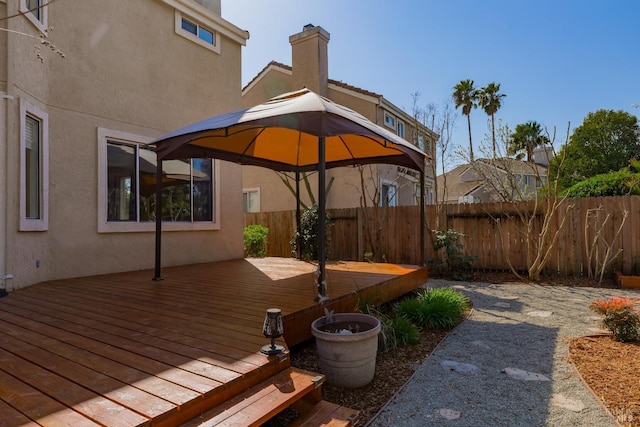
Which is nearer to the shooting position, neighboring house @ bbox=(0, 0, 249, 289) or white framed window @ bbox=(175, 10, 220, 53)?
neighboring house @ bbox=(0, 0, 249, 289)

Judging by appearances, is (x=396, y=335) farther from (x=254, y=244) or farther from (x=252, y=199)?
(x=252, y=199)

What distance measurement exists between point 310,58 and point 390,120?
4.05 meters

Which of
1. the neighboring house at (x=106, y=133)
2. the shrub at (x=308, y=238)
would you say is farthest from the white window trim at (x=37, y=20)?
the shrub at (x=308, y=238)

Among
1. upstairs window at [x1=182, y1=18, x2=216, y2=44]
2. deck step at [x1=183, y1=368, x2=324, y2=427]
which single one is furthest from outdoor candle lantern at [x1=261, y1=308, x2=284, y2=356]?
upstairs window at [x1=182, y1=18, x2=216, y2=44]

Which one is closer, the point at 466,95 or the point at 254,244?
the point at 254,244

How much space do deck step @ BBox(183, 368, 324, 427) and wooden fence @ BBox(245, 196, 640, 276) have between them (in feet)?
24.0

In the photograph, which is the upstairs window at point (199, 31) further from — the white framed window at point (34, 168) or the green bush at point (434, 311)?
the green bush at point (434, 311)

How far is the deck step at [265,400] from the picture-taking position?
6.53 ft

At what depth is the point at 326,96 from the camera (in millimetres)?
14102

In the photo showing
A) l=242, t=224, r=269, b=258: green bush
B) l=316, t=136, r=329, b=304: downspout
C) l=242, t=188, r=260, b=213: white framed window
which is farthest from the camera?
l=242, t=188, r=260, b=213: white framed window

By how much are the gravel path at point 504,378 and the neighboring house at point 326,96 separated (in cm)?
760

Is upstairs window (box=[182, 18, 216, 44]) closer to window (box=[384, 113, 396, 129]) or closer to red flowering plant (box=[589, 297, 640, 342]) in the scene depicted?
window (box=[384, 113, 396, 129])

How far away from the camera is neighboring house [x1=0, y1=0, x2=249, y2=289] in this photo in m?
4.79

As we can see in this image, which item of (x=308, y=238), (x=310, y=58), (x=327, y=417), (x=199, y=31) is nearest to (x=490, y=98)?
(x=310, y=58)
